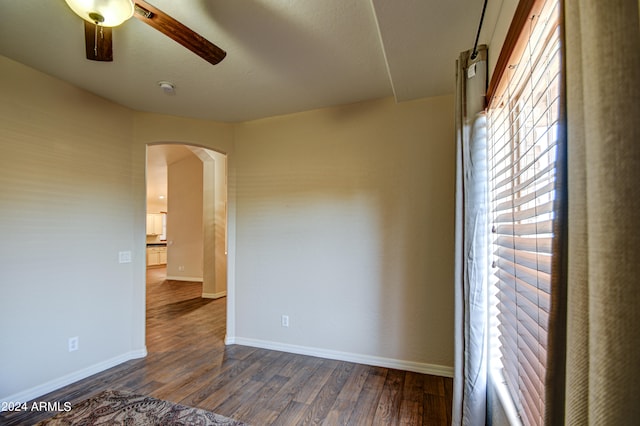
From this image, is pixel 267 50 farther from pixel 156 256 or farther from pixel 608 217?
pixel 156 256

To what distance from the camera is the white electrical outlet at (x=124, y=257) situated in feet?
9.80

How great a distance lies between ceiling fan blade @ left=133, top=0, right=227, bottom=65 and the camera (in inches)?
53.5

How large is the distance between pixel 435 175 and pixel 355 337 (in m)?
1.74

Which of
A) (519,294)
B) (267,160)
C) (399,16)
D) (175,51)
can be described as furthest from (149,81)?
(519,294)

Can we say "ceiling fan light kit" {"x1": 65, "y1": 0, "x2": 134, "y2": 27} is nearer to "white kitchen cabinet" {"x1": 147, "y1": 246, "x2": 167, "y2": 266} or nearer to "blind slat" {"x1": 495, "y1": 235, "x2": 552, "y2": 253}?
"blind slat" {"x1": 495, "y1": 235, "x2": 552, "y2": 253}

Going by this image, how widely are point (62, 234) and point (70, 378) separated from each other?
1243mm

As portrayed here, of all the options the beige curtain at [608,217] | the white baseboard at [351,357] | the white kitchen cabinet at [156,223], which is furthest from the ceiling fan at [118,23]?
the white kitchen cabinet at [156,223]

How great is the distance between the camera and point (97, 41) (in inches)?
61.7

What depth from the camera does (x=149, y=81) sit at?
8.31 feet

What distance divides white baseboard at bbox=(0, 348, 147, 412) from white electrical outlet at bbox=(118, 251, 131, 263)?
939 mm

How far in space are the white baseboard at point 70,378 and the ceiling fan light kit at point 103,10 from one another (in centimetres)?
272

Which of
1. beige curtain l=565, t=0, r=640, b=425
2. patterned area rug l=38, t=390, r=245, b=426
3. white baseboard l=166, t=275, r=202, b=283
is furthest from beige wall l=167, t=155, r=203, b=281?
beige curtain l=565, t=0, r=640, b=425

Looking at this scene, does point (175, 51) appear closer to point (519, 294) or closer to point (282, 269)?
point (282, 269)

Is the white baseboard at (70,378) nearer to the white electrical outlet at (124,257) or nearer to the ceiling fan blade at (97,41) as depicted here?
the white electrical outlet at (124,257)
